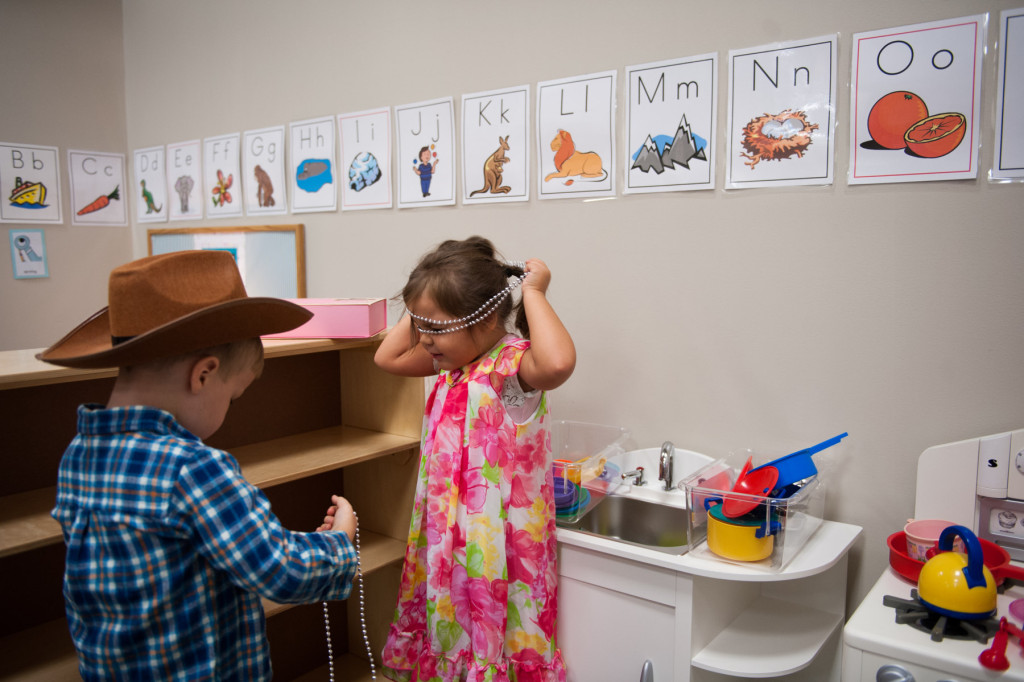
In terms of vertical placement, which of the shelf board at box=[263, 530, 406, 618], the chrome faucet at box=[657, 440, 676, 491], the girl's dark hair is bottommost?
the shelf board at box=[263, 530, 406, 618]

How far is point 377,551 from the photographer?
1.99m

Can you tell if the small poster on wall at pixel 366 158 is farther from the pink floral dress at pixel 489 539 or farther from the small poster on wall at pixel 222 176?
the pink floral dress at pixel 489 539

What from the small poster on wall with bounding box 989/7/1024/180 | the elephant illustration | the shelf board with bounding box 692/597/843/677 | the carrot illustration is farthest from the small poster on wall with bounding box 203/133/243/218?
the small poster on wall with bounding box 989/7/1024/180

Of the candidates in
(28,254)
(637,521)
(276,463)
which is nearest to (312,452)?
(276,463)

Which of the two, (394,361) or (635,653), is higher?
(394,361)

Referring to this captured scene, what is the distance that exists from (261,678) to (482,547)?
0.53 m

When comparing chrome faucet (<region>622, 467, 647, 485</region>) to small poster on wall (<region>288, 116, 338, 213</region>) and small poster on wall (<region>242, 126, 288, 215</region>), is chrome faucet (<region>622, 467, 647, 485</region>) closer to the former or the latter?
small poster on wall (<region>288, 116, 338, 213</region>)

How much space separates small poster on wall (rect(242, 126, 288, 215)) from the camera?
284 cm

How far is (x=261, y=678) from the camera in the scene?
1.23 meters

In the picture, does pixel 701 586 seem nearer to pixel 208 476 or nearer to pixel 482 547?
pixel 482 547

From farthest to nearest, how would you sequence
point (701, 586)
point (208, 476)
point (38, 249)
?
point (38, 249) < point (701, 586) < point (208, 476)

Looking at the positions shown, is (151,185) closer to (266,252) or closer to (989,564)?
(266,252)

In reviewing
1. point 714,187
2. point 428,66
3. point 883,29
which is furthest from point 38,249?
point 883,29

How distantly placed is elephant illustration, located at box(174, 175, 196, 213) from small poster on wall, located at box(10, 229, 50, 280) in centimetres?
59
